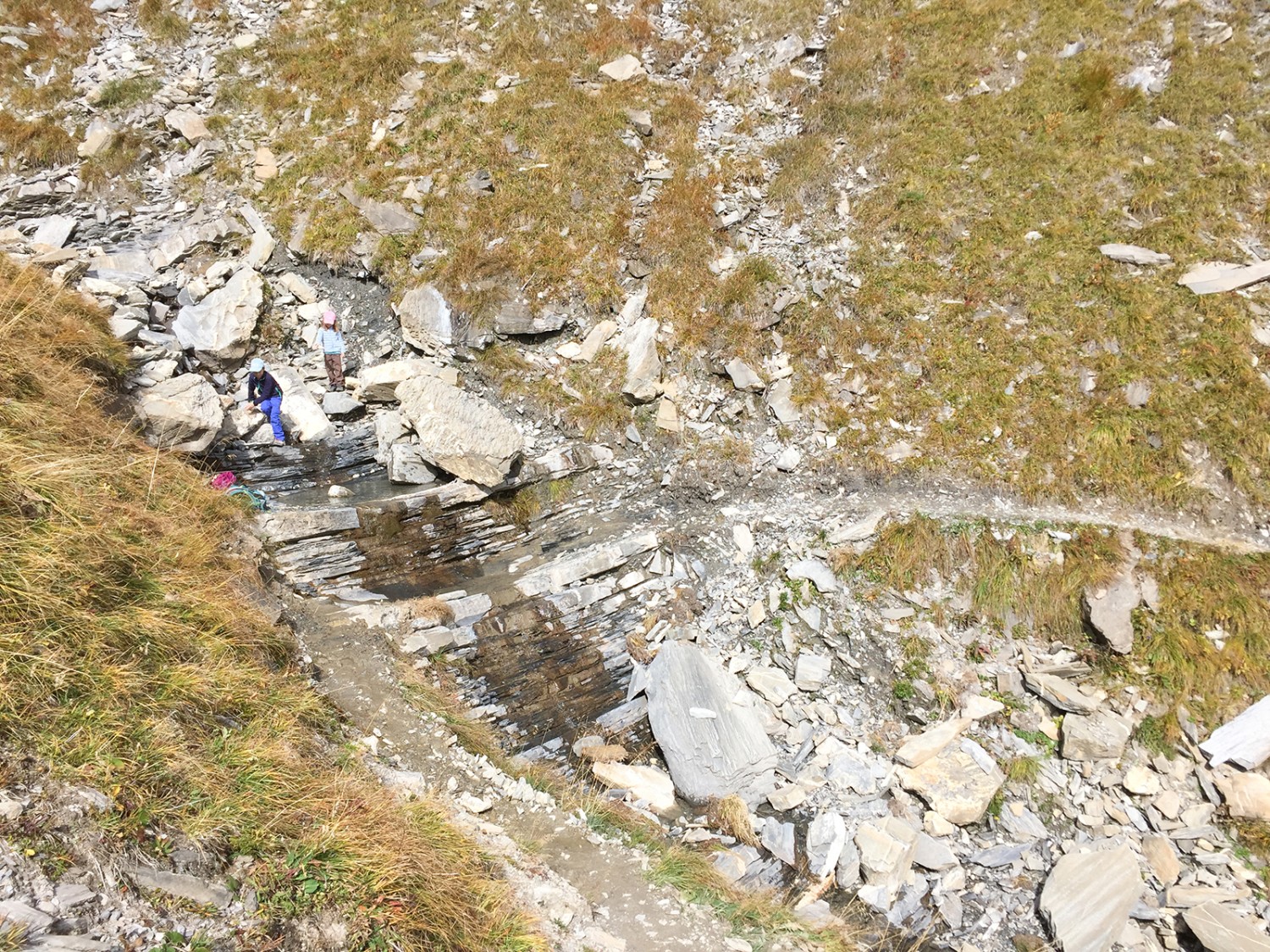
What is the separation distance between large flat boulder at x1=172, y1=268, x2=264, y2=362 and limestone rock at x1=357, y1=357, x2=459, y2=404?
2529 mm

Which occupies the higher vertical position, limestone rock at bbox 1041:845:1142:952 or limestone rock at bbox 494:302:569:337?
limestone rock at bbox 494:302:569:337

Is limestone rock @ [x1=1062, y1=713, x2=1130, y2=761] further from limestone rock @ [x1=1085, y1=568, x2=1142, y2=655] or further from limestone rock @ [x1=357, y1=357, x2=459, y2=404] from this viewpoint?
limestone rock @ [x1=357, y1=357, x2=459, y2=404]

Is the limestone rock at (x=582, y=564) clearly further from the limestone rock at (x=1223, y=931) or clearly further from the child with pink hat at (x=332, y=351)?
the limestone rock at (x=1223, y=931)

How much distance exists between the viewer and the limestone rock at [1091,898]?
24.7 feet

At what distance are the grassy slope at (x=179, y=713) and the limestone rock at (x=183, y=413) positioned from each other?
2.58 meters

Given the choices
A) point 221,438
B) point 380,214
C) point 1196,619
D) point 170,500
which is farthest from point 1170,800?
point 380,214

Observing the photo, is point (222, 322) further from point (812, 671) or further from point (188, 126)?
point (812, 671)

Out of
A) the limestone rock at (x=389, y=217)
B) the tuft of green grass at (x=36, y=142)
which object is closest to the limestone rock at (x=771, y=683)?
the limestone rock at (x=389, y=217)

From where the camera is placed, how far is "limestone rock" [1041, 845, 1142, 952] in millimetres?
7527

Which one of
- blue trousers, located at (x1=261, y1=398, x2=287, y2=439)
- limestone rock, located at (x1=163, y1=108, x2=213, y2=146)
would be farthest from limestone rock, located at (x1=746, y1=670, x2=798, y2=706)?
limestone rock, located at (x1=163, y1=108, x2=213, y2=146)

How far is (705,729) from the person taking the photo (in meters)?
9.15

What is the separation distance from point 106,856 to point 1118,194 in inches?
760

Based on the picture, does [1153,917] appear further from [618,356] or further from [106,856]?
[618,356]

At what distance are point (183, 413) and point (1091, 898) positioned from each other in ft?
49.6
